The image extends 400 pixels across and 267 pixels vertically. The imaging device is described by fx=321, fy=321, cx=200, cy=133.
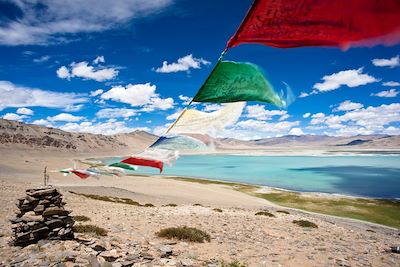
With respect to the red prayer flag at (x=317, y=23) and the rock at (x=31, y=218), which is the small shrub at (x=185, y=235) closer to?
the rock at (x=31, y=218)

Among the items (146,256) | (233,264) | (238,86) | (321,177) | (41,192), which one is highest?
(321,177)

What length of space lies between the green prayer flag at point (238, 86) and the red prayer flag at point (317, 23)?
23.2 inches

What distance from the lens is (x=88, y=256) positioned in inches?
440

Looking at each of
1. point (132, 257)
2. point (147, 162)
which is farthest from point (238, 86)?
point (132, 257)

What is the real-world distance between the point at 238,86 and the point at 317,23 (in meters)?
1.31

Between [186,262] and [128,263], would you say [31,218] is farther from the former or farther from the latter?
[186,262]

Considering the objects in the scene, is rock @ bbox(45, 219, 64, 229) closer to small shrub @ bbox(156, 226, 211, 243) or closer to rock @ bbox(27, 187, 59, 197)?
rock @ bbox(27, 187, 59, 197)

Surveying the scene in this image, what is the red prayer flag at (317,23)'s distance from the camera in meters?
2.51

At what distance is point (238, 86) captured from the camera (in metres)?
4.00

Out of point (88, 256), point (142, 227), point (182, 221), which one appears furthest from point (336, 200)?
point (88, 256)

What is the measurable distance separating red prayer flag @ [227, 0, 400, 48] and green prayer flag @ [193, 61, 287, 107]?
59 cm

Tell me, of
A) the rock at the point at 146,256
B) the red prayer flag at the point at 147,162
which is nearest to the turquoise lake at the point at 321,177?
the rock at the point at 146,256

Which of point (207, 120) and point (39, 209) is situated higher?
point (207, 120)

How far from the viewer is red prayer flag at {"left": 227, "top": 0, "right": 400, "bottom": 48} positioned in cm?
251
